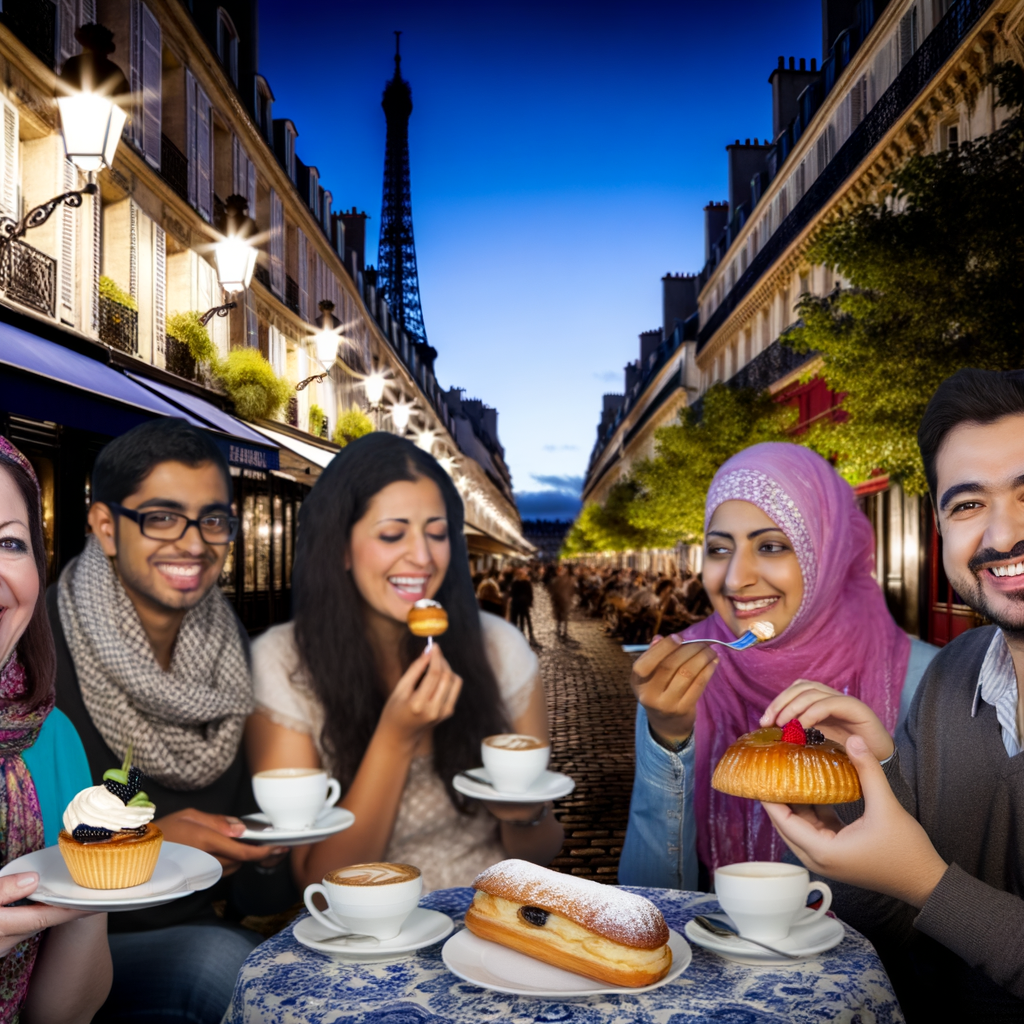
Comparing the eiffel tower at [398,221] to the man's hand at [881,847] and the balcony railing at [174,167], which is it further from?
the man's hand at [881,847]

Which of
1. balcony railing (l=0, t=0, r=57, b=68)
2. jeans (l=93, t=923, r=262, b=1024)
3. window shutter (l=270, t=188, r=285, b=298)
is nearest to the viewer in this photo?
jeans (l=93, t=923, r=262, b=1024)

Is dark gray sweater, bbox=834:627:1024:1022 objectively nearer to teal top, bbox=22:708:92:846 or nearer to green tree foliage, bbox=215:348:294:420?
teal top, bbox=22:708:92:846

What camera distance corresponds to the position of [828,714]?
6.55 ft

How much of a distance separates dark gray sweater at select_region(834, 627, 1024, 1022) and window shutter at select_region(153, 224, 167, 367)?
12.1 meters

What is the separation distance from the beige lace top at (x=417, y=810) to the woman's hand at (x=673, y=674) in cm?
60

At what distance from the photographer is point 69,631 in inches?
97.9

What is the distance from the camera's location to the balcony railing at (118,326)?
11.7 metres

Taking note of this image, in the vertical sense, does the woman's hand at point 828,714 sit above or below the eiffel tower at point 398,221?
below

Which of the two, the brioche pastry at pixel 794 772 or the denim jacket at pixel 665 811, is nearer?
the brioche pastry at pixel 794 772

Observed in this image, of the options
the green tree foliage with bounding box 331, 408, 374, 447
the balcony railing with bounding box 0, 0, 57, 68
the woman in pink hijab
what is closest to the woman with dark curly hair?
the woman in pink hijab

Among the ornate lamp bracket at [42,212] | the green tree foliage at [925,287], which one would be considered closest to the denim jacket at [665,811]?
the ornate lamp bracket at [42,212]

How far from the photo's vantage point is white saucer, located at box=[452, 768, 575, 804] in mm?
2279

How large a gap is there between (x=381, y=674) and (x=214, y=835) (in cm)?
60

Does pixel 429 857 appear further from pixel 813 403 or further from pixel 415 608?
pixel 813 403
